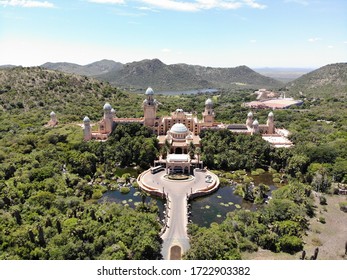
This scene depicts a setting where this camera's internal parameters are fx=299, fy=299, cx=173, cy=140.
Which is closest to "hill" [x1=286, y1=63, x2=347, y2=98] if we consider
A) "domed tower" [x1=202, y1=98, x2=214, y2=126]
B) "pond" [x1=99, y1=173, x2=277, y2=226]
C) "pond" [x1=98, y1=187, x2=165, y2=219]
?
"domed tower" [x1=202, y1=98, x2=214, y2=126]

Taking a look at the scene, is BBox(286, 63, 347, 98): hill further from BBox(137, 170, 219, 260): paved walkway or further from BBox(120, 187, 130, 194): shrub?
BBox(120, 187, 130, 194): shrub

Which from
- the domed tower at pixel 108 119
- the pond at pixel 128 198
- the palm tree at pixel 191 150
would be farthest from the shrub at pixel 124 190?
the domed tower at pixel 108 119

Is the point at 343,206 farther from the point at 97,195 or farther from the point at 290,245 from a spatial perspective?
the point at 97,195

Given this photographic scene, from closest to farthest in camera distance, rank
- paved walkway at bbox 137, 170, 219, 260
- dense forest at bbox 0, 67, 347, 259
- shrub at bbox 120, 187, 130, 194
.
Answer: dense forest at bbox 0, 67, 347, 259
paved walkway at bbox 137, 170, 219, 260
shrub at bbox 120, 187, 130, 194

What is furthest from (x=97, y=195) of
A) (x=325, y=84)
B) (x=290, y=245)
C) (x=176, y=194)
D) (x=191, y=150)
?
(x=325, y=84)

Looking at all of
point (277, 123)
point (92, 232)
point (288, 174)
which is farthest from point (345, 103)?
point (92, 232)

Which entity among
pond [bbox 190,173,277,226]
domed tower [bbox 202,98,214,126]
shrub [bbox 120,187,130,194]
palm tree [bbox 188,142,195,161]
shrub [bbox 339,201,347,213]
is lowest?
pond [bbox 190,173,277,226]

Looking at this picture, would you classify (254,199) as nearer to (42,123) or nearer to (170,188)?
(170,188)
